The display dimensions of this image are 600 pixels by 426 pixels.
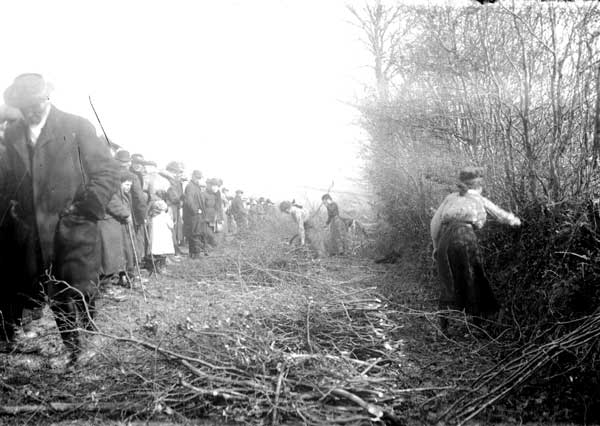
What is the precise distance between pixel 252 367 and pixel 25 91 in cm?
265

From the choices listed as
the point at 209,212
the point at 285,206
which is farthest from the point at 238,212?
the point at 285,206

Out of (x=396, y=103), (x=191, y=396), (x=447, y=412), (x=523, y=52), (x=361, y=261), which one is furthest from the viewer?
(x=361, y=261)

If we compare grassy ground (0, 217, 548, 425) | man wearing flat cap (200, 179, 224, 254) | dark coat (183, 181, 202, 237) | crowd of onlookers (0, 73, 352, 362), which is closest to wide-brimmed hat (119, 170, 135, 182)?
crowd of onlookers (0, 73, 352, 362)

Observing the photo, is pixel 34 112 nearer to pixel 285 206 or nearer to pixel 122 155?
pixel 122 155

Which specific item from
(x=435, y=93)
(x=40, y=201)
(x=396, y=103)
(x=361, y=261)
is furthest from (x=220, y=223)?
(x=40, y=201)

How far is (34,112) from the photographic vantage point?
384cm

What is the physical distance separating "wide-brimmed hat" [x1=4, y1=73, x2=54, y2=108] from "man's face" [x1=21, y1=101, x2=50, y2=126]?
0.08 ft

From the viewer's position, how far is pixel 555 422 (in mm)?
2707

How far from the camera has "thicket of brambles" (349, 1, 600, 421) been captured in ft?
9.62

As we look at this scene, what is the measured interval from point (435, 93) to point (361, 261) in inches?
155

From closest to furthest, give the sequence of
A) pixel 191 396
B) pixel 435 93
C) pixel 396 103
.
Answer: pixel 191 396
pixel 435 93
pixel 396 103

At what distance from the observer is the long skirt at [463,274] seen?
435 cm

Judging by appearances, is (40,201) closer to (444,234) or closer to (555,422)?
(444,234)

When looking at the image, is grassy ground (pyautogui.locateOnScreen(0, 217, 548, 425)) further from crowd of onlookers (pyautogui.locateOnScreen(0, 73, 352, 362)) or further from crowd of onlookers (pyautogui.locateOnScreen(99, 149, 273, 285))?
crowd of onlookers (pyautogui.locateOnScreen(99, 149, 273, 285))
